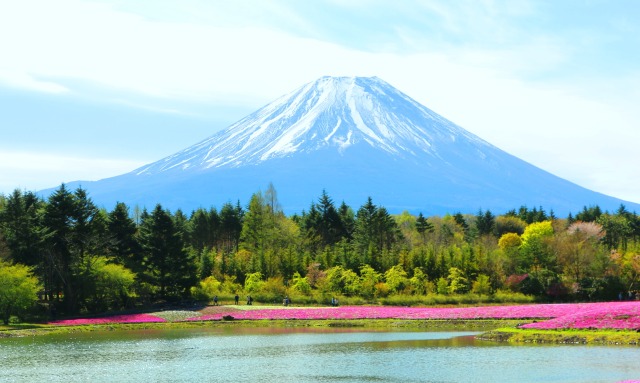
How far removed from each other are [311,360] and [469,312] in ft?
83.8

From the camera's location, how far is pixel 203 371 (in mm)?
38781

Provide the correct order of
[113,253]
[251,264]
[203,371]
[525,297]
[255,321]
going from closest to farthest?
[203,371], [255,321], [525,297], [113,253], [251,264]

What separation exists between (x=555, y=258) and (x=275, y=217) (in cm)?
4659

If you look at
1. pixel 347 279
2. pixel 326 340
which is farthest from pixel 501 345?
pixel 347 279

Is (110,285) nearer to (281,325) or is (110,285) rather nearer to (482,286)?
(281,325)

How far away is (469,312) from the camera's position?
2527 inches

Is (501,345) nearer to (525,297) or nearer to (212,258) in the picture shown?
(525,297)

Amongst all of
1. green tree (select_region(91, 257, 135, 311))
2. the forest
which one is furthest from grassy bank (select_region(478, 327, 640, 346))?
green tree (select_region(91, 257, 135, 311))

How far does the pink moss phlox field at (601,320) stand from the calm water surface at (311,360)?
5730mm

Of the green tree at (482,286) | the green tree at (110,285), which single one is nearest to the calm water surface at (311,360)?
the green tree at (110,285)

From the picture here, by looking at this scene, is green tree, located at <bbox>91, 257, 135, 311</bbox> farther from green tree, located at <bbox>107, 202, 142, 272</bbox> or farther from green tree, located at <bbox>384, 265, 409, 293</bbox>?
green tree, located at <bbox>384, 265, 409, 293</bbox>

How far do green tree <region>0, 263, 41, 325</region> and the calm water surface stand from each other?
1120 centimetres

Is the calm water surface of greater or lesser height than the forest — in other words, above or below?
below

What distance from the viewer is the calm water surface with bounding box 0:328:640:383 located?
36.1 m
